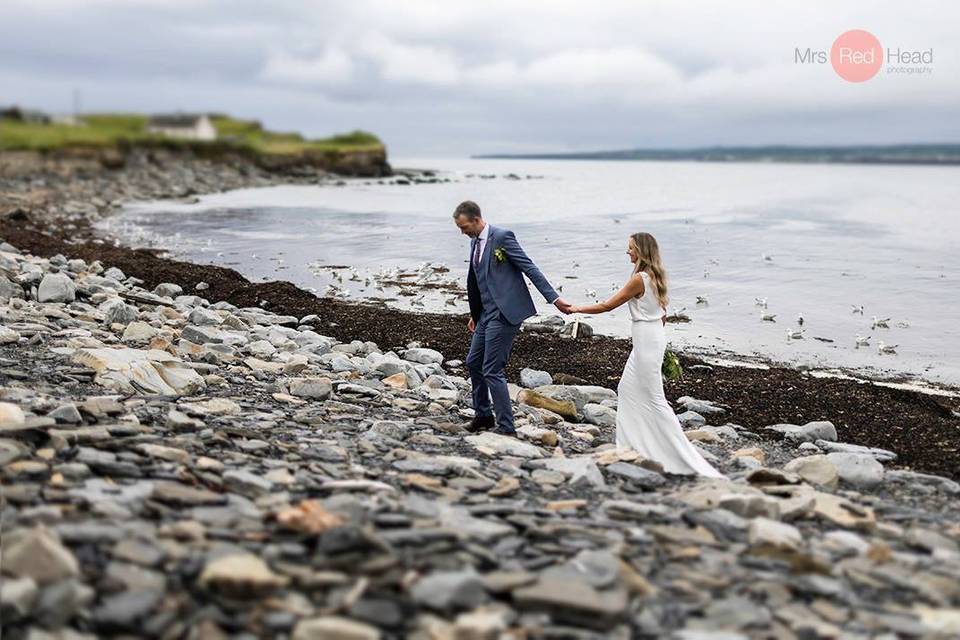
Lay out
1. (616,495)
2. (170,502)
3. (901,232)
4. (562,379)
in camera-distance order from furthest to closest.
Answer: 1. (901,232)
2. (562,379)
3. (616,495)
4. (170,502)

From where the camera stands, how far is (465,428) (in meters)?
10.3

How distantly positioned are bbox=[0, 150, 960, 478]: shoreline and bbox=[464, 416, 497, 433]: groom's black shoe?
14.6ft

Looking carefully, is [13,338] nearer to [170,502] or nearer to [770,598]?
[170,502]

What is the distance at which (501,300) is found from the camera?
9.97 metres

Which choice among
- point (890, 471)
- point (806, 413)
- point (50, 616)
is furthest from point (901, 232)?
point (50, 616)

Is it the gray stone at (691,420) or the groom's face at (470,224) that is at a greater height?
the groom's face at (470,224)

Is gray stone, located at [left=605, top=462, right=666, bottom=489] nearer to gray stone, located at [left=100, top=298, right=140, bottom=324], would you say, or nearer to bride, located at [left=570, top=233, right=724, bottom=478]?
Result: bride, located at [left=570, top=233, right=724, bottom=478]

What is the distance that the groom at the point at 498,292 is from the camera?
9953 mm

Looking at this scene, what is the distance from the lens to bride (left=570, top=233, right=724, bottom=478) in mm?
9203

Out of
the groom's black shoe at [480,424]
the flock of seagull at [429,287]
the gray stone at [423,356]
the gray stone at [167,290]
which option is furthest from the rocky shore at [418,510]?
the flock of seagull at [429,287]

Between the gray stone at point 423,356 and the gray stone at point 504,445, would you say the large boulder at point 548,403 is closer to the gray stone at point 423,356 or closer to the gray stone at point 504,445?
the gray stone at point 504,445

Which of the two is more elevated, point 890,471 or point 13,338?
point 13,338

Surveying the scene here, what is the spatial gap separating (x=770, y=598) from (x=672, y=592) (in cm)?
61

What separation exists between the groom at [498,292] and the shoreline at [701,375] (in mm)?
4538
